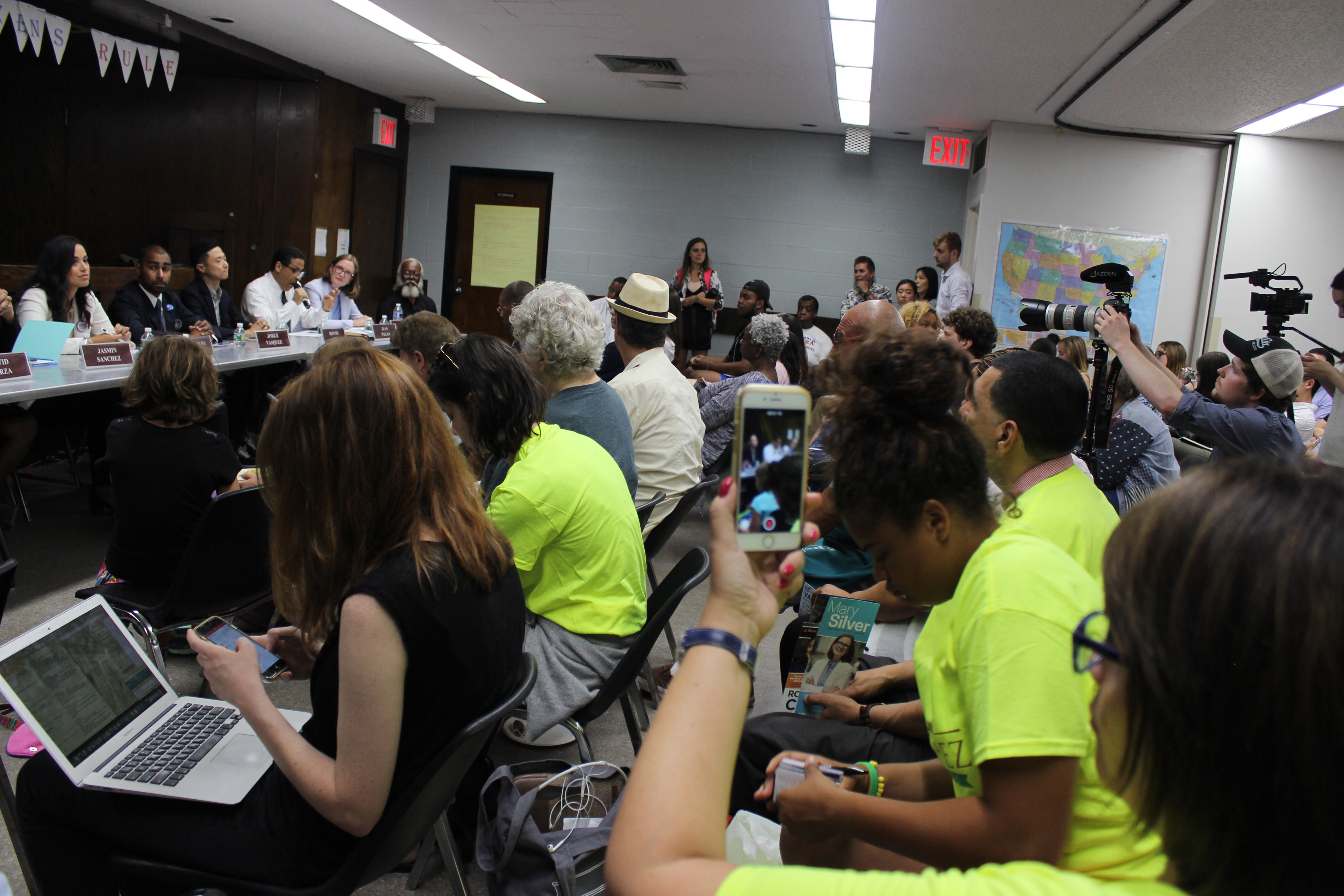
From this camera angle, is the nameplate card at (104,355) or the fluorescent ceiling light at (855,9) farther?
the fluorescent ceiling light at (855,9)

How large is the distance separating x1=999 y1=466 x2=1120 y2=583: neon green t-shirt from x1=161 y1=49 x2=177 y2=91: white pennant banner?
282 inches

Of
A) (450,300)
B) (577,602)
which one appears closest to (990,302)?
(450,300)

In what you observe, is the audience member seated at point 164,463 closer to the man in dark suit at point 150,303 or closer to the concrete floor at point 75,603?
the concrete floor at point 75,603

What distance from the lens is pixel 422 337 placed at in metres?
3.16

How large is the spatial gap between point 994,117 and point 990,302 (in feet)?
5.12

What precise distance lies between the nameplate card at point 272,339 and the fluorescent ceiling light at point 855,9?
3763 mm

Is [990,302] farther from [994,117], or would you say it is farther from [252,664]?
[252,664]

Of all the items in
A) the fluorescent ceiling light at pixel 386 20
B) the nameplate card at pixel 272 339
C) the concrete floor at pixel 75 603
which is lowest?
the concrete floor at pixel 75 603

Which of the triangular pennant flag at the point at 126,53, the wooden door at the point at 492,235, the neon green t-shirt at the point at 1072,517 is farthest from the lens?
the wooden door at the point at 492,235

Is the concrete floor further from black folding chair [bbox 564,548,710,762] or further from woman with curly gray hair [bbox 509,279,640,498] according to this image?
woman with curly gray hair [bbox 509,279,640,498]

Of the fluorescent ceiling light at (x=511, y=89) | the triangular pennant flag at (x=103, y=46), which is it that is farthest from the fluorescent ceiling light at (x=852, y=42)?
the triangular pennant flag at (x=103, y=46)

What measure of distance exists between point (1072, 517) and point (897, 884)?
1.11 metres

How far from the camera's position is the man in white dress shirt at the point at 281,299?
6641 millimetres

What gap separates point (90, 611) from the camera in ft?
4.66
